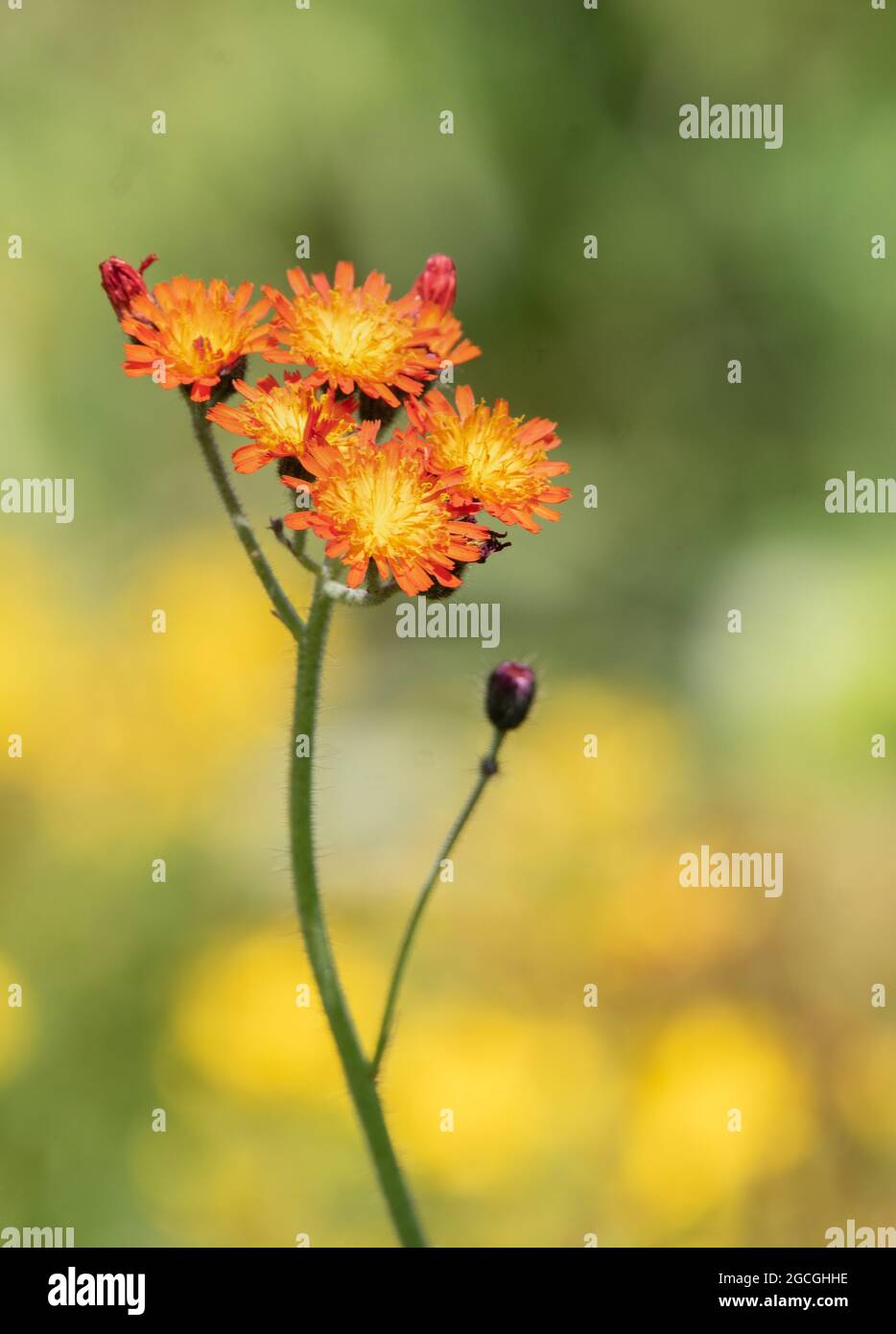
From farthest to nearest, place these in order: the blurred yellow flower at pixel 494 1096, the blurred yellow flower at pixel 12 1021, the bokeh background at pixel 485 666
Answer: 1. the blurred yellow flower at pixel 12 1021
2. the bokeh background at pixel 485 666
3. the blurred yellow flower at pixel 494 1096

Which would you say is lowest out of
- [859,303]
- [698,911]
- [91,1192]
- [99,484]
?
[91,1192]

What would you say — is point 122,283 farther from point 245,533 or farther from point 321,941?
point 321,941

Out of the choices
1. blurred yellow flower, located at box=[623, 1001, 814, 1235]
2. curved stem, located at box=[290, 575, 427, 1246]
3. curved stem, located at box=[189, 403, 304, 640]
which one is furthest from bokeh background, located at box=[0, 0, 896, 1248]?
curved stem, located at box=[189, 403, 304, 640]

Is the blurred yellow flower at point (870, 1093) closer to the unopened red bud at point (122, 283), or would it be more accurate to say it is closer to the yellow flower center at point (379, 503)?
the yellow flower center at point (379, 503)

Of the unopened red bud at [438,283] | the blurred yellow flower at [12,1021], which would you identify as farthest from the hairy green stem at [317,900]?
the blurred yellow flower at [12,1021]

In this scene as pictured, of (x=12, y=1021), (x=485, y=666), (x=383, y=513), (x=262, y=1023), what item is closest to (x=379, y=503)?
(x=383, y=513)

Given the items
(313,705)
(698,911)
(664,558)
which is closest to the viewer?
(313,705)

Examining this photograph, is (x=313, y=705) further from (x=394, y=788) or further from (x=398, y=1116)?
(x=394, y=788)

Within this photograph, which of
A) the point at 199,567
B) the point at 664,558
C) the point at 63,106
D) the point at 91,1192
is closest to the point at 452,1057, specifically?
the point at 91,1192
